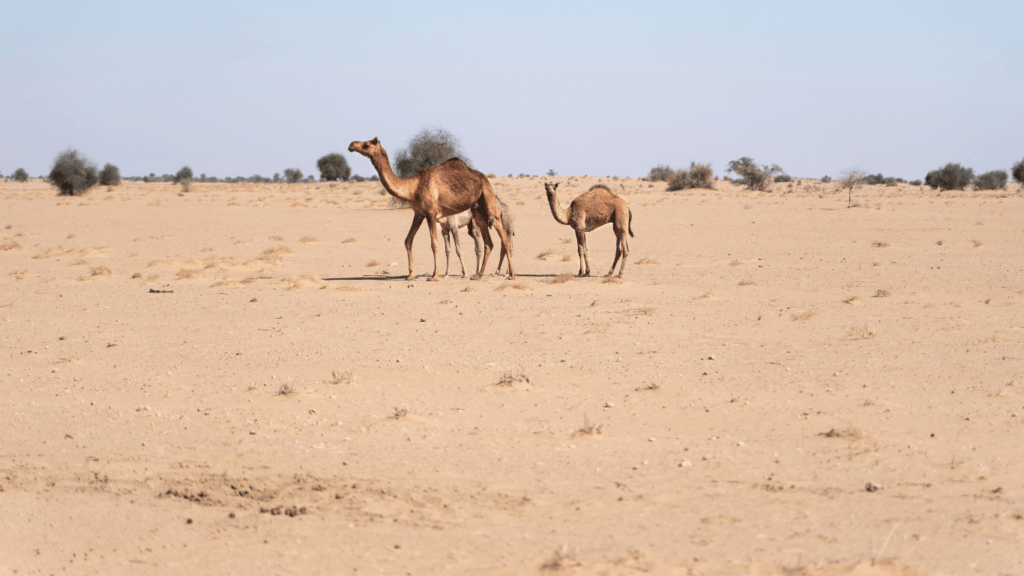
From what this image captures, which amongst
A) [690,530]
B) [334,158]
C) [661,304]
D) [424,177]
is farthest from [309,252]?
[334,158]

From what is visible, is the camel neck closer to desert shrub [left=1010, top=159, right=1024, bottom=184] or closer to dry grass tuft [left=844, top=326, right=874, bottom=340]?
dry grass tuft [left=844, top=326, right=874, bottom=340]

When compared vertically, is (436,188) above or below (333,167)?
below

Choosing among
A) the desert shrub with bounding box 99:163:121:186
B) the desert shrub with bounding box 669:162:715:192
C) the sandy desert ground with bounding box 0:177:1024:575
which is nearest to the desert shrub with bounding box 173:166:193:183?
the desert shrub with bounding box 99:163:121:186

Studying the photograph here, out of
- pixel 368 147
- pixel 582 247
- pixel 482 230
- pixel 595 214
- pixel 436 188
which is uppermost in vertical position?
pixel 368 147

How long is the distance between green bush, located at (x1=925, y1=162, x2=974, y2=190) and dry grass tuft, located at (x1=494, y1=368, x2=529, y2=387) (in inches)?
2536

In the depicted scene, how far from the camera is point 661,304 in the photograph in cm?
1405

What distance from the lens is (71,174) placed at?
2147 inches

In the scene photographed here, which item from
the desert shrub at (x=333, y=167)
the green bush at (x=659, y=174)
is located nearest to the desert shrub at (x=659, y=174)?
the green bush at (x=659, y=174)

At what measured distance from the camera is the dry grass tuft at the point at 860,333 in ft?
36.0

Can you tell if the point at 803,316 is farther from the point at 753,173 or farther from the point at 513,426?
the point at 753,173

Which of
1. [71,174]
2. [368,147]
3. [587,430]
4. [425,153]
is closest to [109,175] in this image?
[71,174]

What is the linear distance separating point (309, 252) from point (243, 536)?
1906 centimetres

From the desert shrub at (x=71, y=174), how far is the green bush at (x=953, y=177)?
5742 centimetres

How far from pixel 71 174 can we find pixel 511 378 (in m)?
53.3
